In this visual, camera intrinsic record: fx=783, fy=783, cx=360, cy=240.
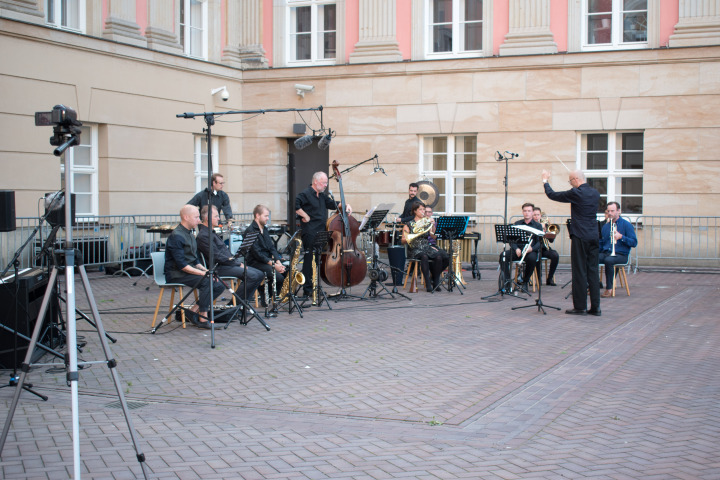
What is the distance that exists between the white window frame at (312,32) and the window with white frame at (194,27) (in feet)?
6.96

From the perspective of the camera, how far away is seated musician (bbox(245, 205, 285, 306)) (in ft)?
35.3

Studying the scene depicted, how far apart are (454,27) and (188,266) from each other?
38.2 ft

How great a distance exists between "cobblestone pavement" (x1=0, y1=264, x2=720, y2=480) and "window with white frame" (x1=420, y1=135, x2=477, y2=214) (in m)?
8.51

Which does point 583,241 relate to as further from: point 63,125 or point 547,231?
point 63,125

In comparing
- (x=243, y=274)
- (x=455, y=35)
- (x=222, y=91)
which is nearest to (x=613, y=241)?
(x=243, y=274)

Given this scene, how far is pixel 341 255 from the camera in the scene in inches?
455

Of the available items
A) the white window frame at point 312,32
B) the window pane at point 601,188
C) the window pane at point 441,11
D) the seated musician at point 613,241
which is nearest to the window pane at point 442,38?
the window pane at point 441,11

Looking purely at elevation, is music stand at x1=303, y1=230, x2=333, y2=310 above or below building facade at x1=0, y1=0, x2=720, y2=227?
below

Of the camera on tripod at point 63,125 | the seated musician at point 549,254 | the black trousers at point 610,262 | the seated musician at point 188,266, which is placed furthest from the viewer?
the seated musician at point 549,254

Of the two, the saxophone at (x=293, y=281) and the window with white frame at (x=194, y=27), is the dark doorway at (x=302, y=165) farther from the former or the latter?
the saxophone at (x=293, y=281)

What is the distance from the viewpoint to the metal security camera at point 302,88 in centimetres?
1939

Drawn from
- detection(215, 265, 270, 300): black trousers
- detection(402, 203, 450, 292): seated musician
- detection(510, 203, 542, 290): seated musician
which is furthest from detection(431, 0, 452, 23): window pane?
detection(215, 265, 270, 300): black trousers

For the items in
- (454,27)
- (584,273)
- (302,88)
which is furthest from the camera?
(302,88)

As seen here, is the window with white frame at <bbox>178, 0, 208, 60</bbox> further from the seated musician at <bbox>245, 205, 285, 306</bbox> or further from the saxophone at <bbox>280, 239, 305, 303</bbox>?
the seated musician at <bbox>245, 205, 285, 306</bbox>
